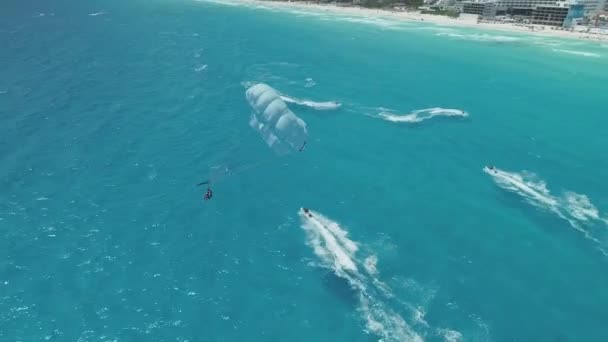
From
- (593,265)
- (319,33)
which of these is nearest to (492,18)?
(319,33)

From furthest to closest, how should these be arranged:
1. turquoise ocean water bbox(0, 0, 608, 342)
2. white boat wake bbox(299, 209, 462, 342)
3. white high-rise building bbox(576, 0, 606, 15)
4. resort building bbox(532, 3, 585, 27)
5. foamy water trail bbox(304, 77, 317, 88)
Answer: white high-rise building bbox(576, 0, 606, 15)
resort building bbox(532, 3, 585, 27)
foamy water trail bbox(304, 77, 317, 88)
turquoise ocean water bbox(0, 0, 608, 342)
white boat wake bbox(299, 209, 462, 342)

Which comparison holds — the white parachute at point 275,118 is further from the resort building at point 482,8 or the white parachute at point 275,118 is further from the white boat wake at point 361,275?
the resort building at point 482,8

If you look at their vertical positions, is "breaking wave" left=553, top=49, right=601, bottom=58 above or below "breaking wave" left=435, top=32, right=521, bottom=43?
below

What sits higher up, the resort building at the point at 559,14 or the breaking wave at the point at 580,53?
the resort building at the point at 559,14

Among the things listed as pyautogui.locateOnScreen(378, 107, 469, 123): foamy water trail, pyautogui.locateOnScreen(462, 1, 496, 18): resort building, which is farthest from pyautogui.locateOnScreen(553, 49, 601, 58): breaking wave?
pyautogui.locateOnScreen(462, 1, 496, 18): resort building

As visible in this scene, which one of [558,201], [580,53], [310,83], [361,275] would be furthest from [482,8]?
[361,275]

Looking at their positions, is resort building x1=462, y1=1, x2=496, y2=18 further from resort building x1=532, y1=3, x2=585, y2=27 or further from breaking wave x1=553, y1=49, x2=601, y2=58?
breaking wave x1=553, y1=49, x2=601, y2=58

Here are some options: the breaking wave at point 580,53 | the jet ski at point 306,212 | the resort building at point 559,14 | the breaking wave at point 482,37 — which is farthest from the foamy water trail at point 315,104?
the resort building at point 559,14
